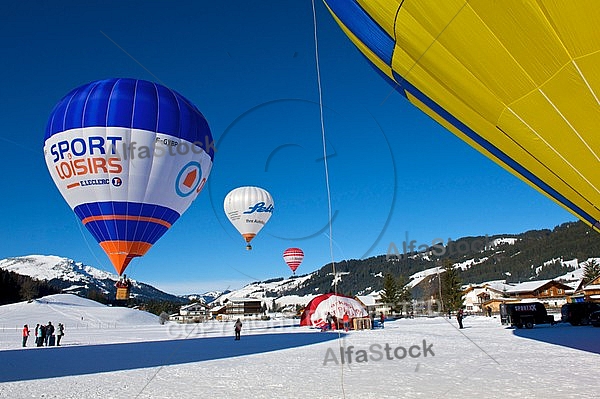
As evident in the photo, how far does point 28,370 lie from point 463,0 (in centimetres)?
1410

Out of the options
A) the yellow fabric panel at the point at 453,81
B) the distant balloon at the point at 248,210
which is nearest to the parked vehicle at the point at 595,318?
the yellow fabric panel at the point at 453,81

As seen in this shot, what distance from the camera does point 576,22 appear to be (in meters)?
5.20

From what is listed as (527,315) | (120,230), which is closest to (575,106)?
(120,230)

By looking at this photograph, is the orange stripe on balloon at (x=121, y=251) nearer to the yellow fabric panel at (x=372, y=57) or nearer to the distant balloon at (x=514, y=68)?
the yellow fabric panel at (x=372, y=57)

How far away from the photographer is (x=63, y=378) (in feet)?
36.9

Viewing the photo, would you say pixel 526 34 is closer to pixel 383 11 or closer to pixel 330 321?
pixel 383 11

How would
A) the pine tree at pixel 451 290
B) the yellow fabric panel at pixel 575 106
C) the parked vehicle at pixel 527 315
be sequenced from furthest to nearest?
the pine tree at pixel 451 290 < the parked vehicle at pixel 527 315 < the yellow fabric panel at pixel 575 106

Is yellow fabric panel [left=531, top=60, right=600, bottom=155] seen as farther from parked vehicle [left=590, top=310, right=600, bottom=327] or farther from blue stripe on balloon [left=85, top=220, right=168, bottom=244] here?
parked vehicle [left=590, top=310, right=600, bottom=327]

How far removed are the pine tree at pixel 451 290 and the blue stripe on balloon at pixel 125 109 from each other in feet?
170

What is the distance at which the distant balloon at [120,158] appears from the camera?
60.0 ft

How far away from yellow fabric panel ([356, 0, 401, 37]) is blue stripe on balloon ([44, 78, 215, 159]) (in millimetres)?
13745

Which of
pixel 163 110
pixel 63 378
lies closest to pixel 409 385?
pixel 63 378

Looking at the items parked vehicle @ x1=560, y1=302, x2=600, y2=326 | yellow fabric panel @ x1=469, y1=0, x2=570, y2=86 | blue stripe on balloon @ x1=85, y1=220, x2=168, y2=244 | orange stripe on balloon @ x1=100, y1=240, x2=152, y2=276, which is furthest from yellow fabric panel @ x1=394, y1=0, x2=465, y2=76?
parked vehicle @ x1=560, y1=302, x2=600, y2=326

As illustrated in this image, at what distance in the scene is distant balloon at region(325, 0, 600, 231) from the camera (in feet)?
17.8
